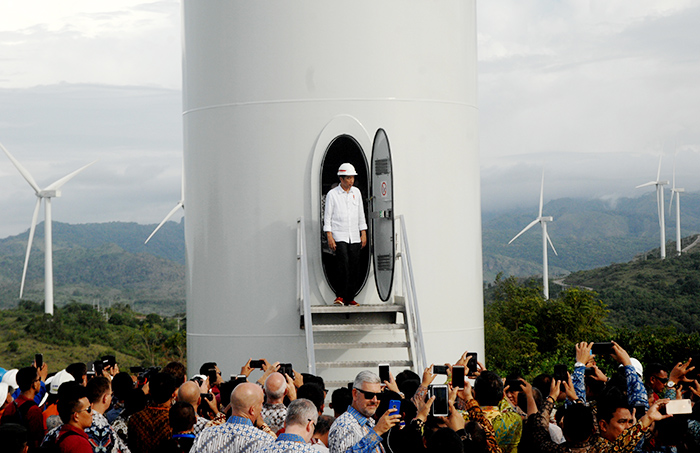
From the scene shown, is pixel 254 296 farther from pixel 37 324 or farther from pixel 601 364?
pixel 37 324

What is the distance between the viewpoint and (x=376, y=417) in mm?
7387

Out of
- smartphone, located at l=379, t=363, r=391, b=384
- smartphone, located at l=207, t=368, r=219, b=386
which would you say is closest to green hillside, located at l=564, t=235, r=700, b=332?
smartphone, located at l=207, t=368, r=219, b=386

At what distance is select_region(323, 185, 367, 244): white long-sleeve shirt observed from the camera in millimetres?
15766

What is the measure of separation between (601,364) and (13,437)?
1661cm

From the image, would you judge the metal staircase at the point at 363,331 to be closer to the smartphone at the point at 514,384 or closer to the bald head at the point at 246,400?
the smartphone at the point at 514,384

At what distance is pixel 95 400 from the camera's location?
7.90m

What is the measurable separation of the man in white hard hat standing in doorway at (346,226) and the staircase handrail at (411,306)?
2.31 feet

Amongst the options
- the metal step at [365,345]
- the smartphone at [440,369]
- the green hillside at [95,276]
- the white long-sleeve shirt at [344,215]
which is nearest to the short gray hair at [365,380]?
the smartphone at [440,369]

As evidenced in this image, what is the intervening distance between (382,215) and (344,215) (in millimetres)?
648

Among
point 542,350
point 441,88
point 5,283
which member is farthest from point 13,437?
point 5,283

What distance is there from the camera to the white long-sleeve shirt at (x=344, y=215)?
51.7 feet

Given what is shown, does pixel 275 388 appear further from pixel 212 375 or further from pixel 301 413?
pixel 212 375

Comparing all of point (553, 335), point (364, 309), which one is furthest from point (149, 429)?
point (553, 335)

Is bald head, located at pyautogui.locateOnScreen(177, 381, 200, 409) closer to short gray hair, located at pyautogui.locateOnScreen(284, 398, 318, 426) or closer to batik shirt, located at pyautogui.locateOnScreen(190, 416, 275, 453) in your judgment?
batik shirt, located at pyautogui.locateOnScreen(190, 416, 275, 453)
